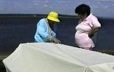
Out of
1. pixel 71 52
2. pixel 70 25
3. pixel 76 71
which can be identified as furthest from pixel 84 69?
pixel 70 25

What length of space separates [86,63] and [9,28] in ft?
50.9

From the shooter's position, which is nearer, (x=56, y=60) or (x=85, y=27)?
(x=56, y=60)

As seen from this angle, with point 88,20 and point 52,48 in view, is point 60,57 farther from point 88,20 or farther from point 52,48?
point 88,20

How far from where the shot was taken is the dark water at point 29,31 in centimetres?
1891

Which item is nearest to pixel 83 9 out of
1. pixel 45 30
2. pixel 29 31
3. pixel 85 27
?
pixel 85 27

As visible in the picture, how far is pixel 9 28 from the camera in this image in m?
22.2

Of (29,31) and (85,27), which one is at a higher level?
(85,27)

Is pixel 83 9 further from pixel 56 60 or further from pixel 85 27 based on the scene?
pixel 56 60

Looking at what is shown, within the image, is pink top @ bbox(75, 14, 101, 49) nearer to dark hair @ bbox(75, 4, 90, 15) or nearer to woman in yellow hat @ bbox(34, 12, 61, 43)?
dark hair @ bbox(75, 4, 90, 15)

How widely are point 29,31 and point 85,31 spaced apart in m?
10.6

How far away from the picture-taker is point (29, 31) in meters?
20.9

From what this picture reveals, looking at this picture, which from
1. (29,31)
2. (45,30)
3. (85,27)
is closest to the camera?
(85,27)

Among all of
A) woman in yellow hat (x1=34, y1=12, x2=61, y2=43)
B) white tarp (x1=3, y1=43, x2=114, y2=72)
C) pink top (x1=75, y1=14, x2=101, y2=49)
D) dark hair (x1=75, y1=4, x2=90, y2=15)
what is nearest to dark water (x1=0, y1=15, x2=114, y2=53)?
woman in yellow hat (x1=34, y1=12, x2=61, y2=43)

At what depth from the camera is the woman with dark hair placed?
33.9 ft
